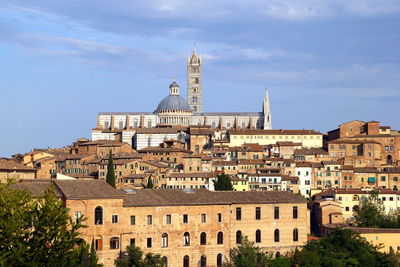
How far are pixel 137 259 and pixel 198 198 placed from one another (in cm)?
574

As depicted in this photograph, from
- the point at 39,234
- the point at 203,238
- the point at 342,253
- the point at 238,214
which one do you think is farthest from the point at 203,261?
the point at 39,234

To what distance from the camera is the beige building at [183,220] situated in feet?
132

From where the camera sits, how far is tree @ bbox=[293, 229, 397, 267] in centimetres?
4169

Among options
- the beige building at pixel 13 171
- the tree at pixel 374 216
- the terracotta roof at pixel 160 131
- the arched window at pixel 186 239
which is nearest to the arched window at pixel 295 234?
the arched window at pixel 186 239

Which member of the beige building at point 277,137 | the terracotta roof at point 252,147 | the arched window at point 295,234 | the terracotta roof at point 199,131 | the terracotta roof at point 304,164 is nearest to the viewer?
the arched window at point 295,234

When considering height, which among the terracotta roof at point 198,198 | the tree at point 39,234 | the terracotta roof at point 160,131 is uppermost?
the terracotta roof at point 160,131

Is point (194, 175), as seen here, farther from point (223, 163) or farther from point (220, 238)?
point (220, 238)

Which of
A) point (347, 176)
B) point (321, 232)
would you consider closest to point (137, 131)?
point (347, 176)

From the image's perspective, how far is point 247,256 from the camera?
135 ft

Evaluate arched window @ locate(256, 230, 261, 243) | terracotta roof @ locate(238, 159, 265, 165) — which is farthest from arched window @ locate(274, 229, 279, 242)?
terracotta roof @ locate(238, 159, 265, 165)

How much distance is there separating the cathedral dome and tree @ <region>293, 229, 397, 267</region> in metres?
68.4

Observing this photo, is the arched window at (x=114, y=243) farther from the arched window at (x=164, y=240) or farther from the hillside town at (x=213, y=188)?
the arched window at (x=164, y=240)

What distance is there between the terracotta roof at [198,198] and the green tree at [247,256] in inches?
98.2

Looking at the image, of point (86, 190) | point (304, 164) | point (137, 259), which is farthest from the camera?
point (304, 164)
